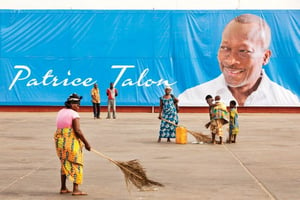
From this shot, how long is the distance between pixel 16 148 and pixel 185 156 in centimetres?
425

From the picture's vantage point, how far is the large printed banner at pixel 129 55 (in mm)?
39125

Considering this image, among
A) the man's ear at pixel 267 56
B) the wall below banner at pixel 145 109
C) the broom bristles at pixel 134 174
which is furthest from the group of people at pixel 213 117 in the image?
the man's ear at pixel 267 56

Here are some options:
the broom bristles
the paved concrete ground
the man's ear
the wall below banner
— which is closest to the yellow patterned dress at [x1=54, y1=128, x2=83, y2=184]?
the paved concrete ground

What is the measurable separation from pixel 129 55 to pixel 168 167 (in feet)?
85.9

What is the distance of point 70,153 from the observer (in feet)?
33.3

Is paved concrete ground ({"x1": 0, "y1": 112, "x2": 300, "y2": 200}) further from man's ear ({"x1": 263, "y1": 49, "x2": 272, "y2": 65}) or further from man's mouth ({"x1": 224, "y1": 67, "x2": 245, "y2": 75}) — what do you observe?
man's ear ({"x1": 263, "y1": 49, "x2": 272, "y2": 65})

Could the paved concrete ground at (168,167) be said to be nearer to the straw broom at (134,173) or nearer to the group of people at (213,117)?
the straw broom at (134,173)

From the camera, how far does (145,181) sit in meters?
10.5

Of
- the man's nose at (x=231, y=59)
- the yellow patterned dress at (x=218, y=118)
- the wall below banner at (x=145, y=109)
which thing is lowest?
the wall below banner at (x=145, y=109)

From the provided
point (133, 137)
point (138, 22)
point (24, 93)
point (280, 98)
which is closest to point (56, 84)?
point (24, 93)

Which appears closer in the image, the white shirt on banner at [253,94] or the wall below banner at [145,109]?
the white shirt on banner at [253,94]

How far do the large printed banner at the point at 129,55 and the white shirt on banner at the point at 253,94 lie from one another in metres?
0.05

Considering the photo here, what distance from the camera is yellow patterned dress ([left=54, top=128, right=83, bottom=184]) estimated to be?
33.3 feet

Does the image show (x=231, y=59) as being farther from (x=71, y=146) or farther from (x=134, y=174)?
(x=71, y=146)
